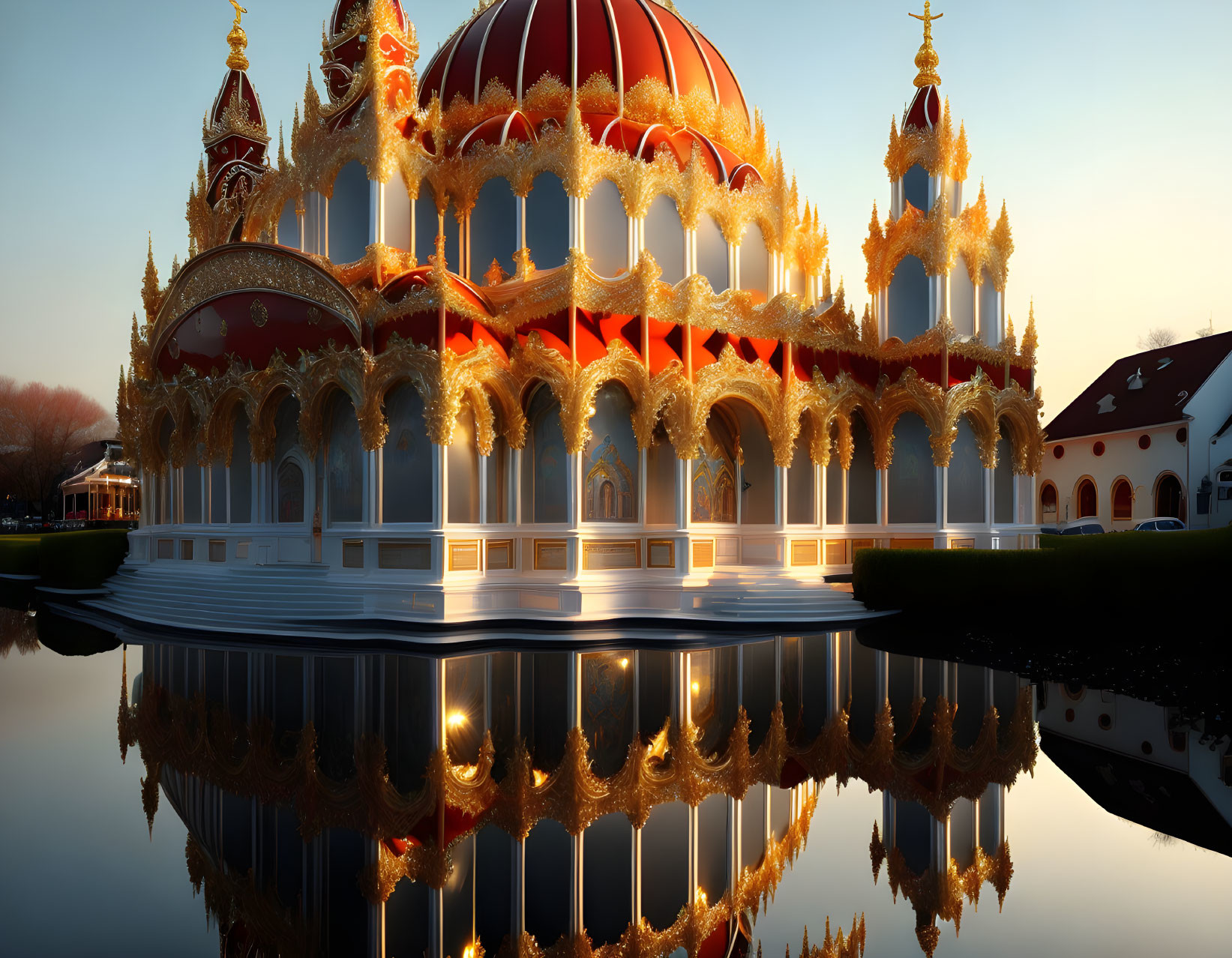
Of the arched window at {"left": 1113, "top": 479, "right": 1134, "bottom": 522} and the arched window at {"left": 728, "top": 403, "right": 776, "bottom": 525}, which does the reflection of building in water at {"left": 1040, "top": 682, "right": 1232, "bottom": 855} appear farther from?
the arched window at {"left": 1113, "top": 479, "right": 1134, "bottom": 522}

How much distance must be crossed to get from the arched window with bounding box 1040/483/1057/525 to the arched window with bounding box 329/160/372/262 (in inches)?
1334

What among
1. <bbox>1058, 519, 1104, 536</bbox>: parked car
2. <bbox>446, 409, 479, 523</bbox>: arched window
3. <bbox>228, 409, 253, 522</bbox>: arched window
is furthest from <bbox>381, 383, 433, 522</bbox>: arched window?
<bbox>1058, 519, 1104, 536</bbox>: parked car

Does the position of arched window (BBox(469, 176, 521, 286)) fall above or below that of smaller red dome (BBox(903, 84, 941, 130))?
below

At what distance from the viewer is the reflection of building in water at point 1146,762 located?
613 cm

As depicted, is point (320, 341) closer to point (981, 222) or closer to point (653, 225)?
point (653, 225)

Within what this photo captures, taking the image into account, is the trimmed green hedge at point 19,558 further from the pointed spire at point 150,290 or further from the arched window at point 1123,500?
the arched window at point 1123,500

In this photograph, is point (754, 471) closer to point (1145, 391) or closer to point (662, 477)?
point (662, 477)

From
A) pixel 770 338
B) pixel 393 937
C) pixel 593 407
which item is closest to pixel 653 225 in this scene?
pixel 770 338

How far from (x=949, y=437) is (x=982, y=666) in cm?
975

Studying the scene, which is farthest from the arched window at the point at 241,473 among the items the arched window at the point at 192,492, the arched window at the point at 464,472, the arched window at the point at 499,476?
the arched window at the point at 499,476

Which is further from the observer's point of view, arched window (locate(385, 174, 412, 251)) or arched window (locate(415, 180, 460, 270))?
arched window (locate(415, 180, 460, 270))

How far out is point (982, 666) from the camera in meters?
11.7

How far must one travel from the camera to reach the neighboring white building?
105 feet

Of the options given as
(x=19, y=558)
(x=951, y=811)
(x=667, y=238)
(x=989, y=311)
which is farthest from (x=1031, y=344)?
(x=19, y=558)
